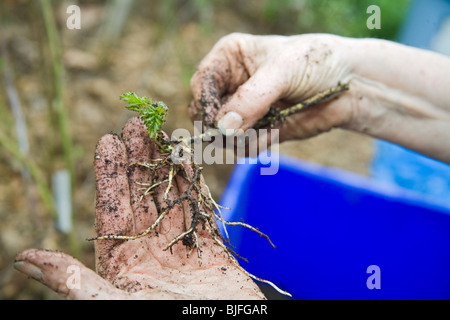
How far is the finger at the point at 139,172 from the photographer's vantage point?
1.12 metres

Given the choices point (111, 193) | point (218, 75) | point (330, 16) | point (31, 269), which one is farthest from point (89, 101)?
point (330, 16)

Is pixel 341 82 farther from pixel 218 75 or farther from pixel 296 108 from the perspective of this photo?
pixel 218 75

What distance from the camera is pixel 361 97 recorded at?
1566 mm

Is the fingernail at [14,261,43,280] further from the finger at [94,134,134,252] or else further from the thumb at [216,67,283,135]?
the thumb at [216,67,283,135]

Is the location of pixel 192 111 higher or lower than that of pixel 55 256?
higher

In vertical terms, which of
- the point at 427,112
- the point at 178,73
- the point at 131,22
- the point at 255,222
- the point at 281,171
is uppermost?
the point at 131,22

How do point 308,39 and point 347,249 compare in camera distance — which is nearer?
point 308,39

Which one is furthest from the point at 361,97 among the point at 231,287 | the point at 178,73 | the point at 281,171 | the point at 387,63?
the point at 178,73

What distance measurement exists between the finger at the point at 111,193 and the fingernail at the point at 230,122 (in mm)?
324

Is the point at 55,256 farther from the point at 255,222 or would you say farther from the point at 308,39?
the point at 255,222

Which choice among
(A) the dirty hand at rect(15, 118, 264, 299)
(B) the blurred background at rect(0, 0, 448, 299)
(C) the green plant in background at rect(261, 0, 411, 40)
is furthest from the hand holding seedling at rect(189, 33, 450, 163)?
(C) the green plant in background at rect(261, 0, 411, 40)

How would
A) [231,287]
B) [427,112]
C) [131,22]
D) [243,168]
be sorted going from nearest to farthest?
[231,287]
[427,112]
[243,168]
[131,22]

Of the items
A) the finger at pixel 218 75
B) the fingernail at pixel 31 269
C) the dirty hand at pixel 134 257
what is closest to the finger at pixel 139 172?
the dirty hand at pixel 134 257

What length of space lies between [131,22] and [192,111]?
7.33ft
